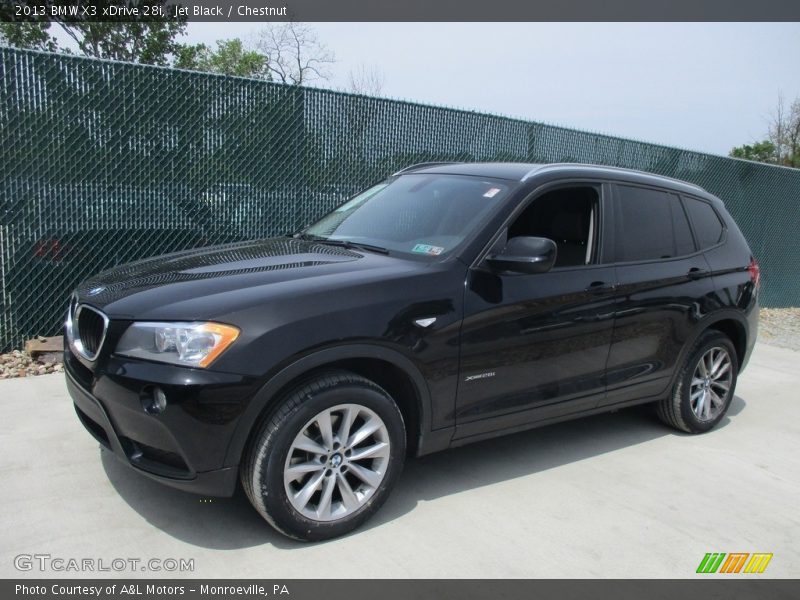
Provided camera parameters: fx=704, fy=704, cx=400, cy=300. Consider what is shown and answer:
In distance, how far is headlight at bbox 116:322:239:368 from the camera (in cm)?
297

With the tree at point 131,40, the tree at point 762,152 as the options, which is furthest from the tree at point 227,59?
the tree at point 762,152

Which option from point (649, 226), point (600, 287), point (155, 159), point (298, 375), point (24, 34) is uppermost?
point (24, 34)

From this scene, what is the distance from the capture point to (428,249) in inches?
151

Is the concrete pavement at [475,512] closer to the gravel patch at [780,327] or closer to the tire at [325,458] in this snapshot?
the tire at [325,458]

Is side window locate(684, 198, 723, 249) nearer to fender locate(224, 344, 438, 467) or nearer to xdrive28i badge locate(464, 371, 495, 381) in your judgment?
xdrive28i badge locate(464, 371, 495, 381)

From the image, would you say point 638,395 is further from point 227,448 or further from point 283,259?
point 227,448

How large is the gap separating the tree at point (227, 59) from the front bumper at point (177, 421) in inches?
1125

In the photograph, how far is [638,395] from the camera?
4660 millimetres

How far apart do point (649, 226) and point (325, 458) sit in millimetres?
2780

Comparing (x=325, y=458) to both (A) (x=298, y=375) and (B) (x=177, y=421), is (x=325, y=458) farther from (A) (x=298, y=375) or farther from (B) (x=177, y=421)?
(B) (x=177, y=421)

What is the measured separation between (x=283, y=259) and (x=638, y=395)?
252 centimetres

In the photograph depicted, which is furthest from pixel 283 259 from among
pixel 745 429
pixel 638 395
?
pixel 745 429

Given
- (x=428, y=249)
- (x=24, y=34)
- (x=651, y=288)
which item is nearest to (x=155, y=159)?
(x=428, y=249)

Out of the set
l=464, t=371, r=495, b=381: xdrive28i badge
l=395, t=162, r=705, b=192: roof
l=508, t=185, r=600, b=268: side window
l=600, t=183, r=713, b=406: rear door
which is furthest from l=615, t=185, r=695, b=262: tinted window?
l=464, t=371, r=495, b=381: xdrive28i badge
